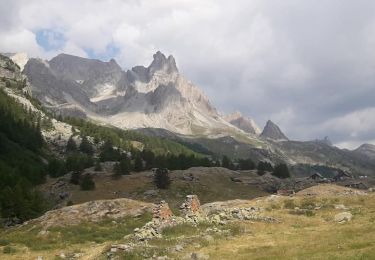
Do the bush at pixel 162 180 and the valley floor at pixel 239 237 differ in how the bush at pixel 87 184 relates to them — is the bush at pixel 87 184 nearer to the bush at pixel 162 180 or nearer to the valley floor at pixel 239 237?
the bush at pixel 162 180

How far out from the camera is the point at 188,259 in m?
36.3

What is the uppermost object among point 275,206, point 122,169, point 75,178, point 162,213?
point 122,169

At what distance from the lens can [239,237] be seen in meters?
45.2

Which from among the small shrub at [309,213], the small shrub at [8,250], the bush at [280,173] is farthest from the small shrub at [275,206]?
the bush at [280,173]

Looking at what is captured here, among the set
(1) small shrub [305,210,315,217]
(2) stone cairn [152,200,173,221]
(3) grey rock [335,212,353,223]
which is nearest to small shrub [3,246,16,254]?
(2) stone cairn [152,200,173,221]

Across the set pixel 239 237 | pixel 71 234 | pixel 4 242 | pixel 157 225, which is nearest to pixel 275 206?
pixel 239 237

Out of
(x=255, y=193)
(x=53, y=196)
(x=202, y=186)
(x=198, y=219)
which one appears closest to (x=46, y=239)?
(x=198, y=219)

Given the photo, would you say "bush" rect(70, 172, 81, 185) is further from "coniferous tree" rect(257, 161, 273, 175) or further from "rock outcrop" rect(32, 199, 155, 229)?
"coniferous tree" rect(257, 161, 273, 175)

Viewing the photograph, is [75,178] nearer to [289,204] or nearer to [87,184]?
[87,184]

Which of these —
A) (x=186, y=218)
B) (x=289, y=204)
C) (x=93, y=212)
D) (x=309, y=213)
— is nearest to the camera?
(x=186, y=218)

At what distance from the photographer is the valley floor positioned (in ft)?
124

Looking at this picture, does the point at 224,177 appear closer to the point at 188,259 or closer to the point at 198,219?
the point at 198,219

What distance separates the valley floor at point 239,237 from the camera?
37719mm

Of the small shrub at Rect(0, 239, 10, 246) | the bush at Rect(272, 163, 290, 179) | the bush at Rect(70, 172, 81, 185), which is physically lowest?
the small shrub at Rect(0, 239, 10, 246)
